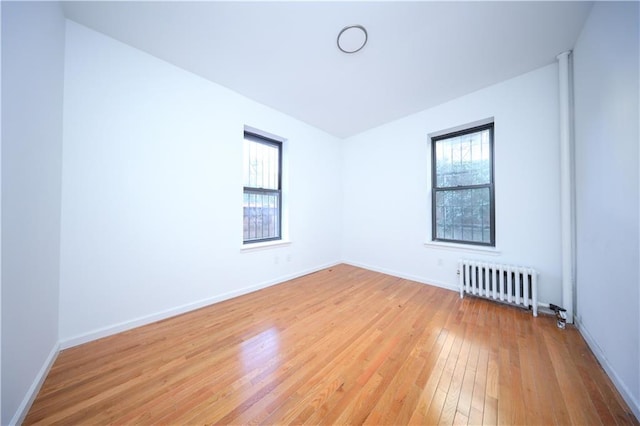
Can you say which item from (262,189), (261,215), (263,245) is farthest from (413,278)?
(262,189)

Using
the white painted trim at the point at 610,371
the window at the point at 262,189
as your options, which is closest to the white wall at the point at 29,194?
the window at the point at 262,189

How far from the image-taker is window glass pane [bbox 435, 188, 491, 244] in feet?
9.28

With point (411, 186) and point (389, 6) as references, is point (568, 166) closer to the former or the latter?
point (411, 186)

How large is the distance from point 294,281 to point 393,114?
3301mm

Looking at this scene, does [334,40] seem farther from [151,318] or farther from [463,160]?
[151,318]

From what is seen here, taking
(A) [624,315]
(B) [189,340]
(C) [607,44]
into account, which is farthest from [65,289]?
(C) [607,44]

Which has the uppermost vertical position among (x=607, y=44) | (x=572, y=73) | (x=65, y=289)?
(x=572, y=73)

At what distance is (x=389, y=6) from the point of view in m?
1.63

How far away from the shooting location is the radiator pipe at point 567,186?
206 centimetres

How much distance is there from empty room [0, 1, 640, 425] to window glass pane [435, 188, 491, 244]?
0.03 m

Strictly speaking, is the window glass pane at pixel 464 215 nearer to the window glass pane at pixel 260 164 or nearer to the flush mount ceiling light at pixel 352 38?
the flush mount ceiling light at pixel 352 38

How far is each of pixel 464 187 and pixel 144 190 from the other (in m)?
4.09

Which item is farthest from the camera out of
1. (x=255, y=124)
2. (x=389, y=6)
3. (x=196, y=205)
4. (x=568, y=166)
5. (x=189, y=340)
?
(x=255, y=124)

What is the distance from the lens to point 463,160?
9.95 feet
